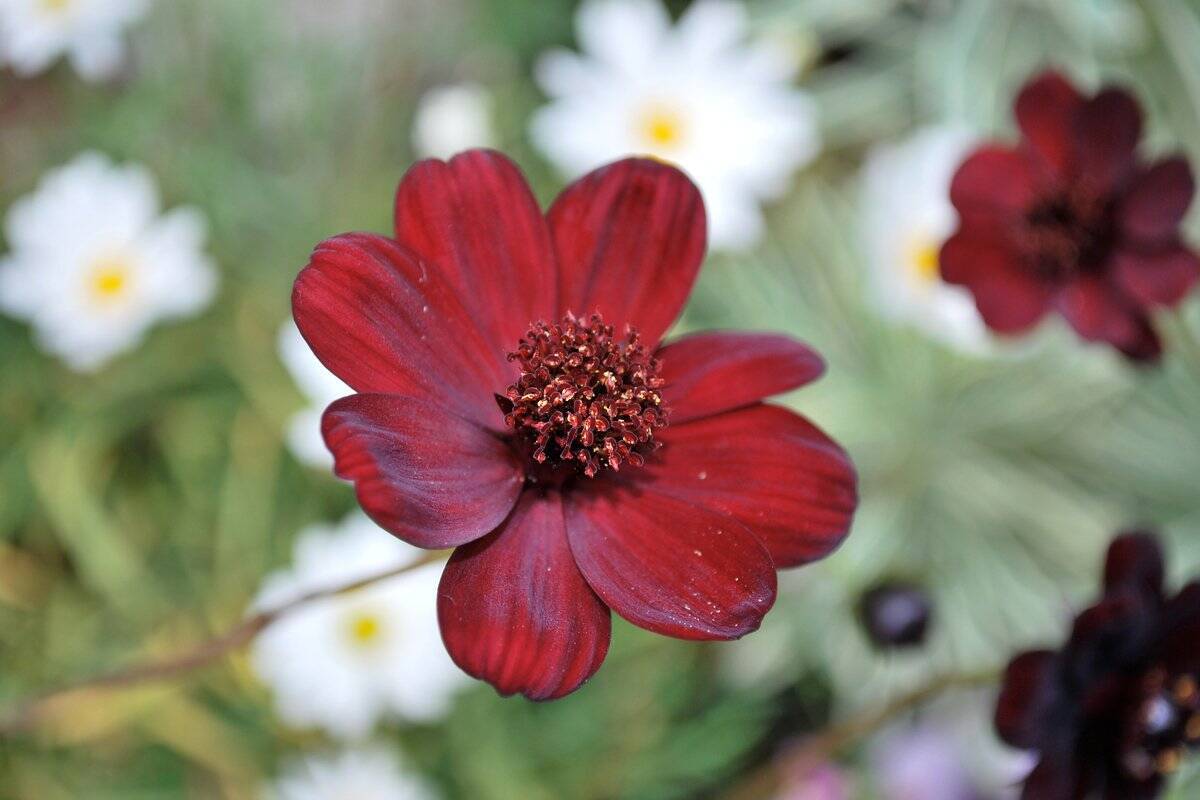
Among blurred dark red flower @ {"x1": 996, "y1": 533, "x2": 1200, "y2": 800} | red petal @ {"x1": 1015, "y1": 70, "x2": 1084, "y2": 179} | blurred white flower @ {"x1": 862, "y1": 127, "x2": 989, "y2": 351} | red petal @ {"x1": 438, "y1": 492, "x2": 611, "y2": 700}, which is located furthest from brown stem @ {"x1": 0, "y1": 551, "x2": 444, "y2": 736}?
blurred white flower @ {"x1": 862, "y1": 127, "x2": 989, "y2": 351}

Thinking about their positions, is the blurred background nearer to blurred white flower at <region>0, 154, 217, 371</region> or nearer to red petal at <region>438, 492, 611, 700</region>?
blurred white flower at <region>0, 154, 217, 371</region>

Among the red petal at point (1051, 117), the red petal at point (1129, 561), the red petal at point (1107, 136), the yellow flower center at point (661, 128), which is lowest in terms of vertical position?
the red petal at point (1129, 561)

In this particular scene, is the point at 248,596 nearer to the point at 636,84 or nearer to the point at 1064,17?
the point at 636,84

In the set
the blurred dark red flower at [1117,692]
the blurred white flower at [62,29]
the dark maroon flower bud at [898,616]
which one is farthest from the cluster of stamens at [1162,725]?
the blurred white flower at [62,29]

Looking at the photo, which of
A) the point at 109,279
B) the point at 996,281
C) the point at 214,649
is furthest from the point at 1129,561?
the point at 109,279

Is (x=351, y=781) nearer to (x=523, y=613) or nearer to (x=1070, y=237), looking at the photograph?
(x=523, y=613)

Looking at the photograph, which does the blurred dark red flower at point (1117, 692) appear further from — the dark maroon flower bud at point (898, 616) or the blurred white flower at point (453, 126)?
the blurred white flower at point (453, 126)
